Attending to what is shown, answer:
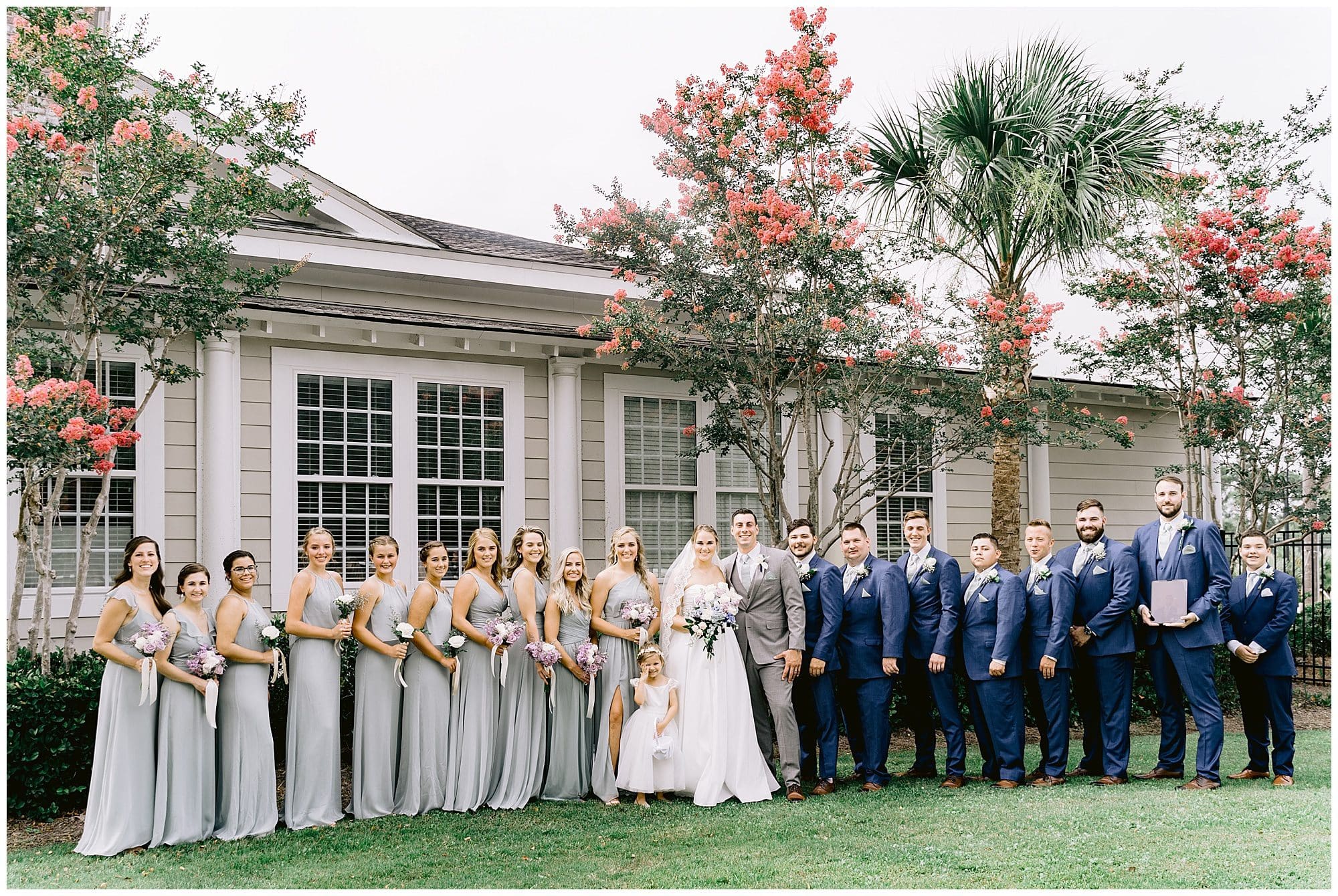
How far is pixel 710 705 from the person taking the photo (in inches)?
293

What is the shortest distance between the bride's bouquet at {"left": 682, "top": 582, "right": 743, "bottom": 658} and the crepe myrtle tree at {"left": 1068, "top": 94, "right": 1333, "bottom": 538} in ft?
22.3

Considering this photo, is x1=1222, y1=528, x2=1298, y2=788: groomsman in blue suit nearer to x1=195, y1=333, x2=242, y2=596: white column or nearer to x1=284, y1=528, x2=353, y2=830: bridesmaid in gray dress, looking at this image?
x1=284, y1=528, x2=353, y2=830: bridesmaid in gray dress

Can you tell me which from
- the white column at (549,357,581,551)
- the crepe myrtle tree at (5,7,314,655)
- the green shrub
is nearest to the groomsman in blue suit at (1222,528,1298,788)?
the white column at (549,357,581,551)

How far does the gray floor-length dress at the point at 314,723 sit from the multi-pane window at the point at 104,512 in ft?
9.76

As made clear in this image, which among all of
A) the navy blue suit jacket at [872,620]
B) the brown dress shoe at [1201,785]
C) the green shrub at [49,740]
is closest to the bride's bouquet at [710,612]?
the navy blue suit jacket at [872,620]

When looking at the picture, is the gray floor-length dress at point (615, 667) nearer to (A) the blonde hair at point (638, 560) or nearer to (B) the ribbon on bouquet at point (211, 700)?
(A) the blonde hair at point (638, 560)

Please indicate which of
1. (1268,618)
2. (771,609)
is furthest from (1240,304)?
(771,609)

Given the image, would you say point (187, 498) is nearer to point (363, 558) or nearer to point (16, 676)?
point (363, 558)

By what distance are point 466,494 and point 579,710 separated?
11.4 feet

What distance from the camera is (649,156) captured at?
10.6m

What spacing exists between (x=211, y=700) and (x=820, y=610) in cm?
400

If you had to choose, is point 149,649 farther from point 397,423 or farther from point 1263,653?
point 1263,653

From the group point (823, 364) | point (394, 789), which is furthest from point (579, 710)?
point (823, 364)

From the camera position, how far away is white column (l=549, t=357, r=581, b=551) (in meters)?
10.7
